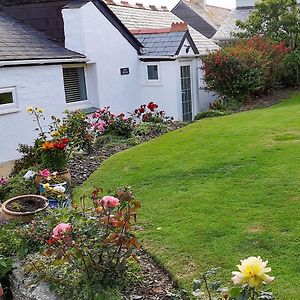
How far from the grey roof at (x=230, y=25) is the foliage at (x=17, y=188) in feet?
71.4

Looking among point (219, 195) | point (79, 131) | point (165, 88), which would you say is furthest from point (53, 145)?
point (165, 88)

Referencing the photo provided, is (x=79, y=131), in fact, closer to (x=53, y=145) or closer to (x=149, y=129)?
(x=53, y=145)

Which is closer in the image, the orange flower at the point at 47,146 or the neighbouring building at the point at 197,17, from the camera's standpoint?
the orange flower at the point at 47,146

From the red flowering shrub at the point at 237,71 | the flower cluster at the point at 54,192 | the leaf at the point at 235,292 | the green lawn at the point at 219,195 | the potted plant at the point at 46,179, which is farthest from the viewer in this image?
the red flowering shrub at the point at 237,71

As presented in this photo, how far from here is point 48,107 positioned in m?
12.9

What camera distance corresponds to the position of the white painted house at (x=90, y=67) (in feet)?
39.1

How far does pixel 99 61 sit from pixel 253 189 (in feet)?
30.7

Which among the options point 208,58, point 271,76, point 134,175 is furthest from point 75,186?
point 271,76

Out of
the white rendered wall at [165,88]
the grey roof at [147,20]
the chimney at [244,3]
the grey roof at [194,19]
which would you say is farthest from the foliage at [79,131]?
the grey roof at [194,19]

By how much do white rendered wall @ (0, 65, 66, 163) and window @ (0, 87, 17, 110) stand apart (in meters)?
0.10

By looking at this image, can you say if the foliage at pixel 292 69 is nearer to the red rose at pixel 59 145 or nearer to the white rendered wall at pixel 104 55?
the white rendered wall at pixel 104 55

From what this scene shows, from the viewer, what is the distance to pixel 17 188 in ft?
24.4

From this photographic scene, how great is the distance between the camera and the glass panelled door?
1667 cm

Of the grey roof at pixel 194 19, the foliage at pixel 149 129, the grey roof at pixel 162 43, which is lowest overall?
the foliage at pixel 149 129
